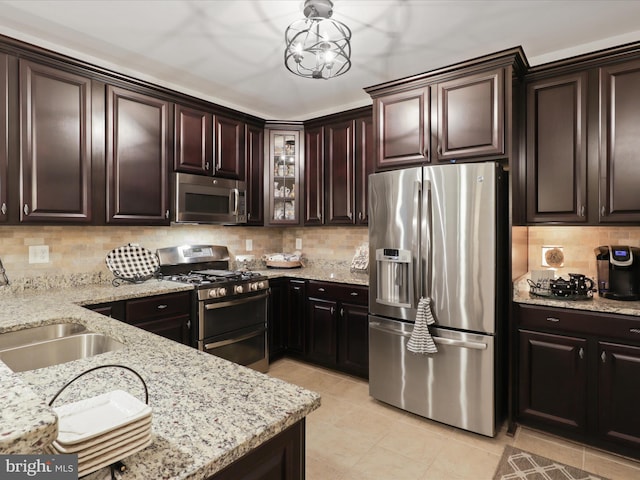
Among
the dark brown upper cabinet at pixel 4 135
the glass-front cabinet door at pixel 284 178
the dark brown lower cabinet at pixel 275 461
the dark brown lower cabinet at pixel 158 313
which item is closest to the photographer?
the dark brown lower cabinet at pixel 275 461

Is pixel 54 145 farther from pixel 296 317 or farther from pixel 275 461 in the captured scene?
pixel 275 461

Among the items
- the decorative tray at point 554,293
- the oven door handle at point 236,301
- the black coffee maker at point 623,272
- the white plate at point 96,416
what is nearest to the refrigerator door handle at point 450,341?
the decorative tray at point 554,293

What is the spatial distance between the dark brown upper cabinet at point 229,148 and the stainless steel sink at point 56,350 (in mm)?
2085

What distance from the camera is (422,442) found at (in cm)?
239

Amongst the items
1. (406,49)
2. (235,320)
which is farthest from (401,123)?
(235,320)

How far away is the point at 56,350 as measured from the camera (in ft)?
5.30

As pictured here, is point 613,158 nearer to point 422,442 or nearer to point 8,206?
point 422,442

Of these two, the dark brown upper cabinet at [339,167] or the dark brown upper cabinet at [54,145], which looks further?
the dark brown upper cabinet at [339,167]

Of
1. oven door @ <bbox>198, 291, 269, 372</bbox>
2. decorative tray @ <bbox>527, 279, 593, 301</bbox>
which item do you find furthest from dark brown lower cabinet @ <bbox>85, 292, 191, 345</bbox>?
decorative tray @ <bbox>527, 279, 593, 301</bbox>

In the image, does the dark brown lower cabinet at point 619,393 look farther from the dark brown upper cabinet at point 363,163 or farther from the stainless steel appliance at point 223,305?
the stainless steel appliance at point 223,305

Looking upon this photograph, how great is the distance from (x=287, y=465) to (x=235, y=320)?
7.56ft

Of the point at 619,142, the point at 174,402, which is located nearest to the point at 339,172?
the point at 619,142

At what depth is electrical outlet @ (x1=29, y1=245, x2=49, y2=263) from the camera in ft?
8.79

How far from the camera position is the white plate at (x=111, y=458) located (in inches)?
26.0
